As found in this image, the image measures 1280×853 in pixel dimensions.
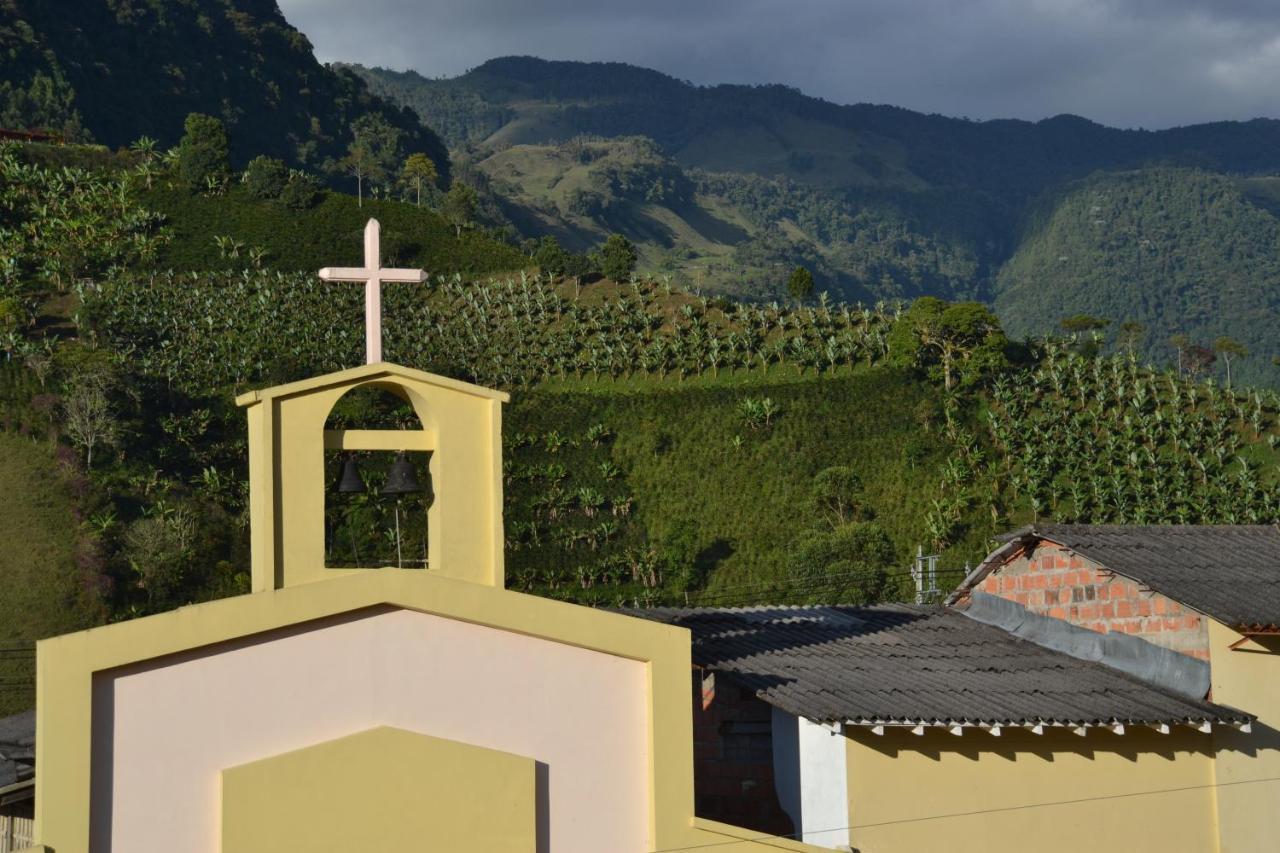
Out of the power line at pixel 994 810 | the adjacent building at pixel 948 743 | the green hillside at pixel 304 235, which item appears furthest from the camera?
the green hillside at pixel 304 235

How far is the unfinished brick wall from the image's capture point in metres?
15.3

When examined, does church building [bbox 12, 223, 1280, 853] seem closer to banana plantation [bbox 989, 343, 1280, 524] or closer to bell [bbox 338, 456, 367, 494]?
bell [bbox 338, 456, 367, 494]

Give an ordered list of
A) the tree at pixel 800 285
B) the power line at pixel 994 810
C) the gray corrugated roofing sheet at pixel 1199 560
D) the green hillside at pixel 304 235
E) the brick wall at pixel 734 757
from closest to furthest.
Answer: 1. the power line at pixel 994 810
2. the brick wall at pixel 734 757
3. the gray corrugated roofing sheet at pixel 1199 560
4. the tree at pixel 800 285
5. the green hillside at pixel 304 235

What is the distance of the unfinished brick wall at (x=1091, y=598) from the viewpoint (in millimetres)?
15320

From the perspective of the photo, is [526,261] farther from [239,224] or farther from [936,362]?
[936,362]

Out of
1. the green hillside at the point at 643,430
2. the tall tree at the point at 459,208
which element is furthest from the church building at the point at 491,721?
the tall tree at the point at 459,208

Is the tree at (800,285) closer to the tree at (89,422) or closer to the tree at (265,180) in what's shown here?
the tree at (89,422)

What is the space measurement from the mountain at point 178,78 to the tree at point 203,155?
123 feet

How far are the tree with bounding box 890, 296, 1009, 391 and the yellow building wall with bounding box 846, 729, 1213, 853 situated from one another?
5300 cm

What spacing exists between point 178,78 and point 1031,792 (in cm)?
15679

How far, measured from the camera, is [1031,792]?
14094 mm

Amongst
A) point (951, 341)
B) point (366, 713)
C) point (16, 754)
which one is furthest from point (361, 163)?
point (366, 713)

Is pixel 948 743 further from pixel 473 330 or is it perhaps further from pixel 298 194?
pixel 298 194

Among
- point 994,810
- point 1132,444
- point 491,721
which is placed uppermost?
point 1132,444
